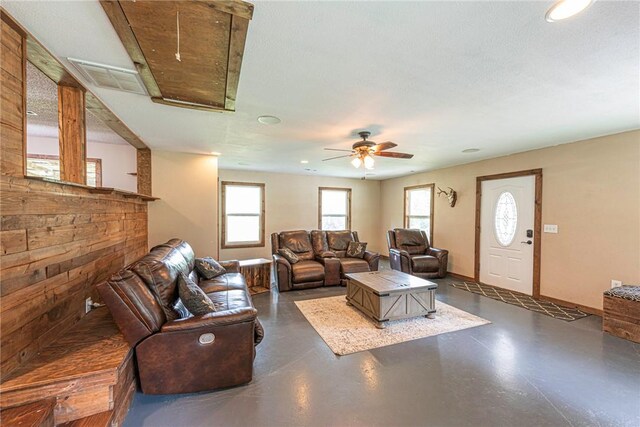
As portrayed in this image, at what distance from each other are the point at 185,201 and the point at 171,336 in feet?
10.4

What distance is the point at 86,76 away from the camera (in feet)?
6.50

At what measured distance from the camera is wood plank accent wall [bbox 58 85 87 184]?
217 centimetres

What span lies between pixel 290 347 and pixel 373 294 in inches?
46.7

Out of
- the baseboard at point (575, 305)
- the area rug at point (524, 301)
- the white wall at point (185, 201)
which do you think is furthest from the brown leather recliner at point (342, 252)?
the baseboard at point (575, 305)

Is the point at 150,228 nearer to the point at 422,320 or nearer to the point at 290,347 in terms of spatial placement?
the point at 290,347

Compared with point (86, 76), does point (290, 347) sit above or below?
below

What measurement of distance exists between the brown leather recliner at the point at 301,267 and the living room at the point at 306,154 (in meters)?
0.04

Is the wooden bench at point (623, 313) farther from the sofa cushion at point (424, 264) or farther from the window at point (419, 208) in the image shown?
the window at point (419, 208)

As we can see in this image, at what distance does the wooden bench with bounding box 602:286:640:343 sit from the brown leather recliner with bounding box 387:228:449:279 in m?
2.53

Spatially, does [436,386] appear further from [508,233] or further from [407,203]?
[407,203]

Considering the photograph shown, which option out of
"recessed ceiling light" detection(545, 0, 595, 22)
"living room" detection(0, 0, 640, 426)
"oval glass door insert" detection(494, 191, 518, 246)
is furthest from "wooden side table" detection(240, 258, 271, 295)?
"recessed ceiling light" detection(545, 0, 595, 22)

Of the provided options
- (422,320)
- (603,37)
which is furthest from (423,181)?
(603,37)

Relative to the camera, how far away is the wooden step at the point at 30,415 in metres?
1.26

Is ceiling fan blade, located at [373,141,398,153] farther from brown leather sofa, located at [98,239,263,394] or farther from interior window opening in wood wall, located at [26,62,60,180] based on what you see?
interior window opening in wood wall, located at [26,62,60,180]
